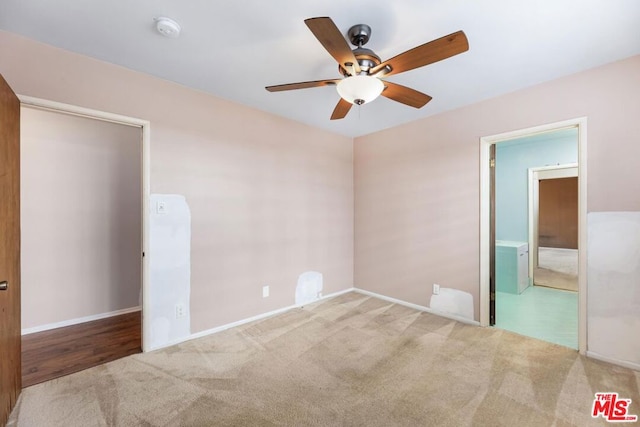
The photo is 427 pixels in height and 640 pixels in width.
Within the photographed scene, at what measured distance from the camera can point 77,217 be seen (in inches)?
123

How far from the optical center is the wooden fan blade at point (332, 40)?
1268 millimetres

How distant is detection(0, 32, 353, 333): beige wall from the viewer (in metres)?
2.10

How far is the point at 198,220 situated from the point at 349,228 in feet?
7.59

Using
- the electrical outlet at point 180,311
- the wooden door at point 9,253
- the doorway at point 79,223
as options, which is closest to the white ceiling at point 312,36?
the wooden door at point 9,253

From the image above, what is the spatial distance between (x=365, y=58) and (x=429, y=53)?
1.25 feet

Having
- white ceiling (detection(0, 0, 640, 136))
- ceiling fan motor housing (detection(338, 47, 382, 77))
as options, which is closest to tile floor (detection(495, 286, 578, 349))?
white ceiling (detection(0, 0, 640, 136))

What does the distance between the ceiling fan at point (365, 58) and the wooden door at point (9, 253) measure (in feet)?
5.49

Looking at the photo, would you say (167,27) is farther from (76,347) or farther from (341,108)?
(76,347)

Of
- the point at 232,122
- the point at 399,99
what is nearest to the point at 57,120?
the point at 232,122

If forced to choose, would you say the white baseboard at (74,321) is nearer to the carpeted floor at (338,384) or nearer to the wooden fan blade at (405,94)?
the carpeted floor at (338,384)

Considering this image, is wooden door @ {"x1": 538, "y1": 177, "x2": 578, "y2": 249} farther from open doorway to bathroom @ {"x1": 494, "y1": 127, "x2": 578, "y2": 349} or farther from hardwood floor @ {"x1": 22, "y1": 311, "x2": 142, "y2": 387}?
hardwood floor @ {"x1": 22, "y1": 311, "x2": 142, "y2": 387}

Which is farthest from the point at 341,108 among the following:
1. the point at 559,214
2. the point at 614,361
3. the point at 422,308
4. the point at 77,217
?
the point at 559,214

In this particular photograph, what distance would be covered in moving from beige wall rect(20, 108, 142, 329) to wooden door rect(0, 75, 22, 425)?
1.42 meters

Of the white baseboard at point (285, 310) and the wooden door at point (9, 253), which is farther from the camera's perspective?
the white baseboard at point (285, 310)
